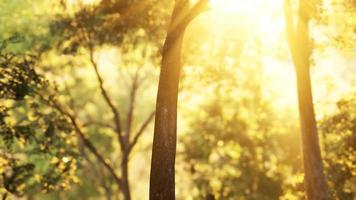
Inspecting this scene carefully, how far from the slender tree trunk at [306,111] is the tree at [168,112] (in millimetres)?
6657

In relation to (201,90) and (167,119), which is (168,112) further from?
(201,90)

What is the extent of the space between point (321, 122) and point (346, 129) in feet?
3.96

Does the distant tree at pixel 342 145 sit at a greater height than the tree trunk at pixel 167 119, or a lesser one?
lesser

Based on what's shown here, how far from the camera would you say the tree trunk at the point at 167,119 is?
1650 cm

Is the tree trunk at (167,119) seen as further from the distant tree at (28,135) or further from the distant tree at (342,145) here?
the distant tree at (342,145)

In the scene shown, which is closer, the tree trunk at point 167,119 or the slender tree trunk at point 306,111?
the tree trunk at point 167,119

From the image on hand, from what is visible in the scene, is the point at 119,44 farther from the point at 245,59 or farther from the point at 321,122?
the point at 321,122

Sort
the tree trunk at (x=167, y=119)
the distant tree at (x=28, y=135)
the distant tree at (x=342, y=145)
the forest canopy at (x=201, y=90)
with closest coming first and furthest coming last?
the tree trunk at (x=167, y=119)
the forest canopy at (x=201, y=90)
the distant tree at (x=28, y=135)
the distant tree at (x=342, y=145)

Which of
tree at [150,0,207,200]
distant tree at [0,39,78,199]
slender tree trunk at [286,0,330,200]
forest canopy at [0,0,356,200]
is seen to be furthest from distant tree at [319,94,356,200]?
distant tree at [0,39,78,199]

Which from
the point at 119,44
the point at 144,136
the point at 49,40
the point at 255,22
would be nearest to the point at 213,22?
the point at 255,22

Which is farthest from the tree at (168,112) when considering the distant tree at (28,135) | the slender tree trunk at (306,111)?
the distant tree at (28,135)

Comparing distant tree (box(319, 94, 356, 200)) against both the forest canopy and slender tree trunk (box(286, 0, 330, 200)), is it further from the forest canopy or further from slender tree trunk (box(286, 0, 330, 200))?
slender tree trunk (box(286, 0, 330, 200))

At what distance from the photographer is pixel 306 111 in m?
22.7

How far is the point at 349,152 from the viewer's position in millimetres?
25797
